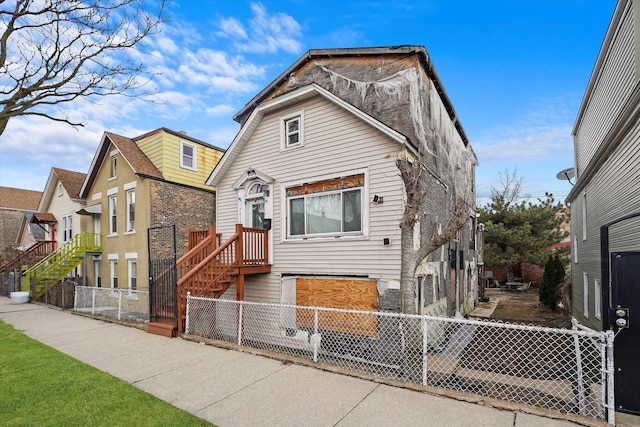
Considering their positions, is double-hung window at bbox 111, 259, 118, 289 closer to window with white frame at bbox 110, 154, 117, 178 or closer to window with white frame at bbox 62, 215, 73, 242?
window with white frame at bbox 110, 154, 117, 178

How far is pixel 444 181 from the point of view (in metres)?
11.1

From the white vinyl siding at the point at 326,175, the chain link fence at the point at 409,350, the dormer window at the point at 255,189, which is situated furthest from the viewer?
the dormer window at the point at 255,189

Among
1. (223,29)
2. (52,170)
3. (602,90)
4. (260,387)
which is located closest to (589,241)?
(602,90)

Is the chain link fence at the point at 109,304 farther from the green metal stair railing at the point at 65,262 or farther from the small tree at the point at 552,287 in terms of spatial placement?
the small tree at the point at 552,287

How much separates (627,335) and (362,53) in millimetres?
9048

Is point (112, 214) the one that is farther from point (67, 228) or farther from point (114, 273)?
point (67, 228)

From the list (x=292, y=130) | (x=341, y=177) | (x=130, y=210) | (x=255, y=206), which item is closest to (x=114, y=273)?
(x=130, y=210)

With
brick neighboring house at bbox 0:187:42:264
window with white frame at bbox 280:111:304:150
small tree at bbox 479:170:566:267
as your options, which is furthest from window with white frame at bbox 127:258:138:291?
small tree at bbox 479:170:566:267

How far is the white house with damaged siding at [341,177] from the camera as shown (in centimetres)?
812

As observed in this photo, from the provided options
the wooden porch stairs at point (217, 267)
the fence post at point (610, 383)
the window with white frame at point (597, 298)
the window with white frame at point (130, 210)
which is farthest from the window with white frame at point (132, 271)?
the window with white frame at point (597, 298)

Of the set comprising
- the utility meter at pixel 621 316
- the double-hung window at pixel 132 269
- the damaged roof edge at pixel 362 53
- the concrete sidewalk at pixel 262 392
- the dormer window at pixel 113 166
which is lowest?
the concrete sidewalk at pixel 262 392

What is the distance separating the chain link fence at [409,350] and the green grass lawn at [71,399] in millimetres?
2484

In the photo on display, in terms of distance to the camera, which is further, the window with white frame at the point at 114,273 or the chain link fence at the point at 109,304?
the window with white frame at the point at 114,273

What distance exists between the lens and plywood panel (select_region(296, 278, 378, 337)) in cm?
806
